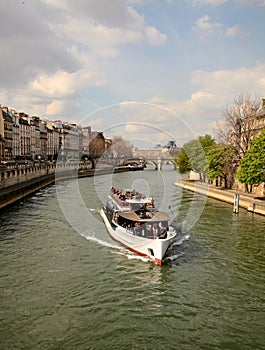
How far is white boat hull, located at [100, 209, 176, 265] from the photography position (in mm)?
18109

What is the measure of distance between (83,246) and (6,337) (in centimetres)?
1039

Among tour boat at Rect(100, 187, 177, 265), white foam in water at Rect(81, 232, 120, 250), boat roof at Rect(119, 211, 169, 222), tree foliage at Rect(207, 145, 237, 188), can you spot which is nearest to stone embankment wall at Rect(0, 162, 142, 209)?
white foam in water at Rect(81, 232, 120, 250)

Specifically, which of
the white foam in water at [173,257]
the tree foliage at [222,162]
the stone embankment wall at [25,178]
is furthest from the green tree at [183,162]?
the white foam in water at [173,257]

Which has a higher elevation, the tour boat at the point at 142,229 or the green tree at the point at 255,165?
the green tree at the point at 255,165

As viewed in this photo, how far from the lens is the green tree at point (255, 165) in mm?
37094

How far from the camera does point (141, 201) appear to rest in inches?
963

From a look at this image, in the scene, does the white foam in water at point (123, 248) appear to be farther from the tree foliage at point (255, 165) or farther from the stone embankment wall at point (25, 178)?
the tree foliage at point (255, 165)

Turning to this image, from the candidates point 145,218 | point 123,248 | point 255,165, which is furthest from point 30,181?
point 145,218

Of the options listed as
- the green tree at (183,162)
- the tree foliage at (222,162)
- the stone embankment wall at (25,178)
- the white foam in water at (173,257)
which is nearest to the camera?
the white foam in water at (173,257)

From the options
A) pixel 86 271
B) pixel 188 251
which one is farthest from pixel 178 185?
pixel 86 271

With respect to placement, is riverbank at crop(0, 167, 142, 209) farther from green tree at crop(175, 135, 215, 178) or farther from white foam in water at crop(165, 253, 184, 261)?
green tree at crop(175, 135, 215, 178)

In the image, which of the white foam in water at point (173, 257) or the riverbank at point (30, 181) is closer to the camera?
the white foam in water at point (173, 257)

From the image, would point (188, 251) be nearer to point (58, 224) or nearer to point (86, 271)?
point (86, 271)

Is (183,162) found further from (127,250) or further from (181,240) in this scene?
(127,250)
